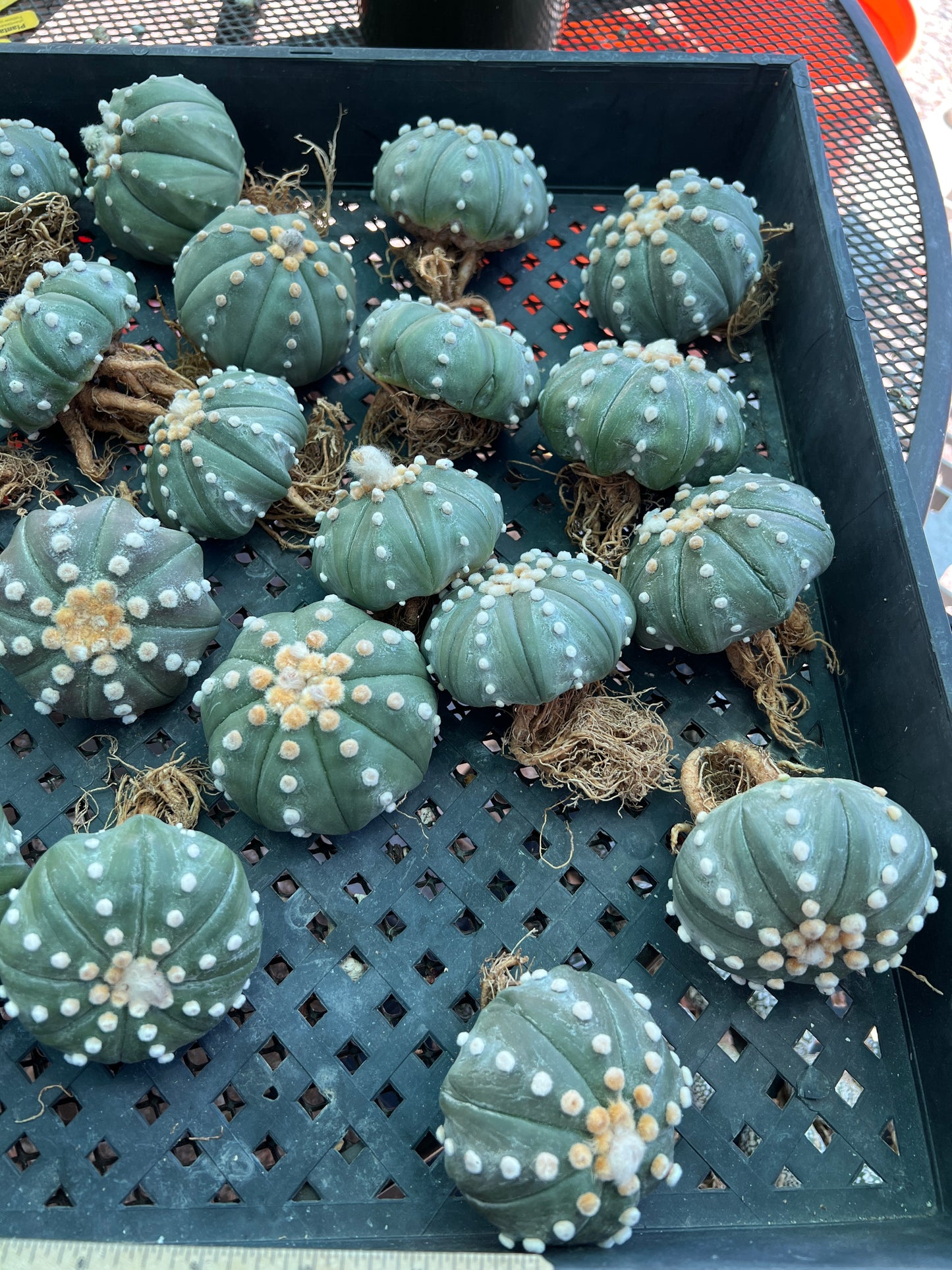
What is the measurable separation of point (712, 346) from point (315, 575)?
3.67ft

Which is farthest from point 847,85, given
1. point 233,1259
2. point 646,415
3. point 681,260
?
point 233,1259

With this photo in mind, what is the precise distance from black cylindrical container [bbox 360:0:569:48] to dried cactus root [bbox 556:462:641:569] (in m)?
1.34

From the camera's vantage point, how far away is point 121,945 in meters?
1.29

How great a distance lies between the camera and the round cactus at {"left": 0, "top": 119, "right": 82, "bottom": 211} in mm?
2025

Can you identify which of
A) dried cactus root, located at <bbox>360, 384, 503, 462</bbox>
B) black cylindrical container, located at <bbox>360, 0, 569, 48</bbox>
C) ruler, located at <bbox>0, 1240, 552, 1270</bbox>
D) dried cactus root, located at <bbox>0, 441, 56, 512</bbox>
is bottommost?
ruler, located at <bbox>0, 1240, 552, 1270</bbox>

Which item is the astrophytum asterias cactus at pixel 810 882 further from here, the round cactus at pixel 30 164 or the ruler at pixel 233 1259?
the round cactus at pixel 30 164

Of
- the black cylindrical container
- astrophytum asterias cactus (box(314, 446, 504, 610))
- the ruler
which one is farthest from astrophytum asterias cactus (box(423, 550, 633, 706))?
the black cylindrical container

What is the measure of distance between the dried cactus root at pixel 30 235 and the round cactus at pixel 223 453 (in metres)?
0.62

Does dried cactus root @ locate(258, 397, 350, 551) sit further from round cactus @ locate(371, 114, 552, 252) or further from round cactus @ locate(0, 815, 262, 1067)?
round cactus @ locate(0, 815, 262, 1067)

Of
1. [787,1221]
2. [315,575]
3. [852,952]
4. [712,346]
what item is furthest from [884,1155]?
[712,346]

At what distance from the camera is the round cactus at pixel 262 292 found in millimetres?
1823

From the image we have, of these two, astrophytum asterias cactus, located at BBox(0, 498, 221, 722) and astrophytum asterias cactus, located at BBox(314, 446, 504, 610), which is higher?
astrophytum asterias cactus, located at BBox(314, 446, 504, 610)

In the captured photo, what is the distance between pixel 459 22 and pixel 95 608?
1892 mm

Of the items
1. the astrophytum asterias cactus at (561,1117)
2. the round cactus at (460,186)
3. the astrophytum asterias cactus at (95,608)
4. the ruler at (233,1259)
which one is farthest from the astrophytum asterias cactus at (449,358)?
the ruler at (233,1259)
